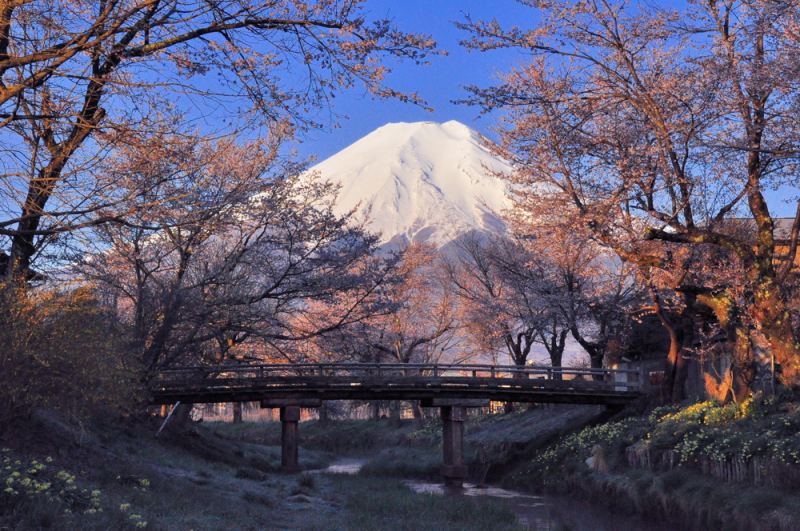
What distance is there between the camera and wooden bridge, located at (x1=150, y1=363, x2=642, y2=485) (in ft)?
79.1

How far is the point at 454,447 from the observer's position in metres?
25.7

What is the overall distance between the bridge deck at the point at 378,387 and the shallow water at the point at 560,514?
12.4 feet

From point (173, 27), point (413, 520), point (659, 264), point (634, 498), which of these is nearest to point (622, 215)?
point (659, 264)

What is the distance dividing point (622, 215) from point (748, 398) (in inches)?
225

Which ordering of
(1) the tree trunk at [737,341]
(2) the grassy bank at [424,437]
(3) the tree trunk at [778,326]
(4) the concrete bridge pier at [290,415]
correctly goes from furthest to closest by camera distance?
(2) the grassy bank at [424,437]
(4) the concrete bridge pier at [290,415]
(1) the tree trunk at [737,341]
(3) the tree trunk at [778,326]

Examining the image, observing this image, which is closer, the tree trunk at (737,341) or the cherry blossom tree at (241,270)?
the tree trunk at (737,341)

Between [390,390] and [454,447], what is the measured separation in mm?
3411

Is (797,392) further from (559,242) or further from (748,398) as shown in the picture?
(559,242)

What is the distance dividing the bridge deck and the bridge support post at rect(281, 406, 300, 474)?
61 centimetres

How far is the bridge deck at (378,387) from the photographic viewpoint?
2392cm

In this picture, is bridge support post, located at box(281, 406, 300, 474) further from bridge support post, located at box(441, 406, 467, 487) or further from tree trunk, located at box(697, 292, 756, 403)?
tree trunk, located at box(697, 292, 756, 403)

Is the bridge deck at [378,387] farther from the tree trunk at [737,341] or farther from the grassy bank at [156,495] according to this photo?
the tree trunk at [737,341]

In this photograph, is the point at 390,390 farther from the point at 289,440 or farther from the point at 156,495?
the point at 156,495

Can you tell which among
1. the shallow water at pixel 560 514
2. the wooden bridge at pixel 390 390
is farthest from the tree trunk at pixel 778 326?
the wooden bridge at pixel 390 390
